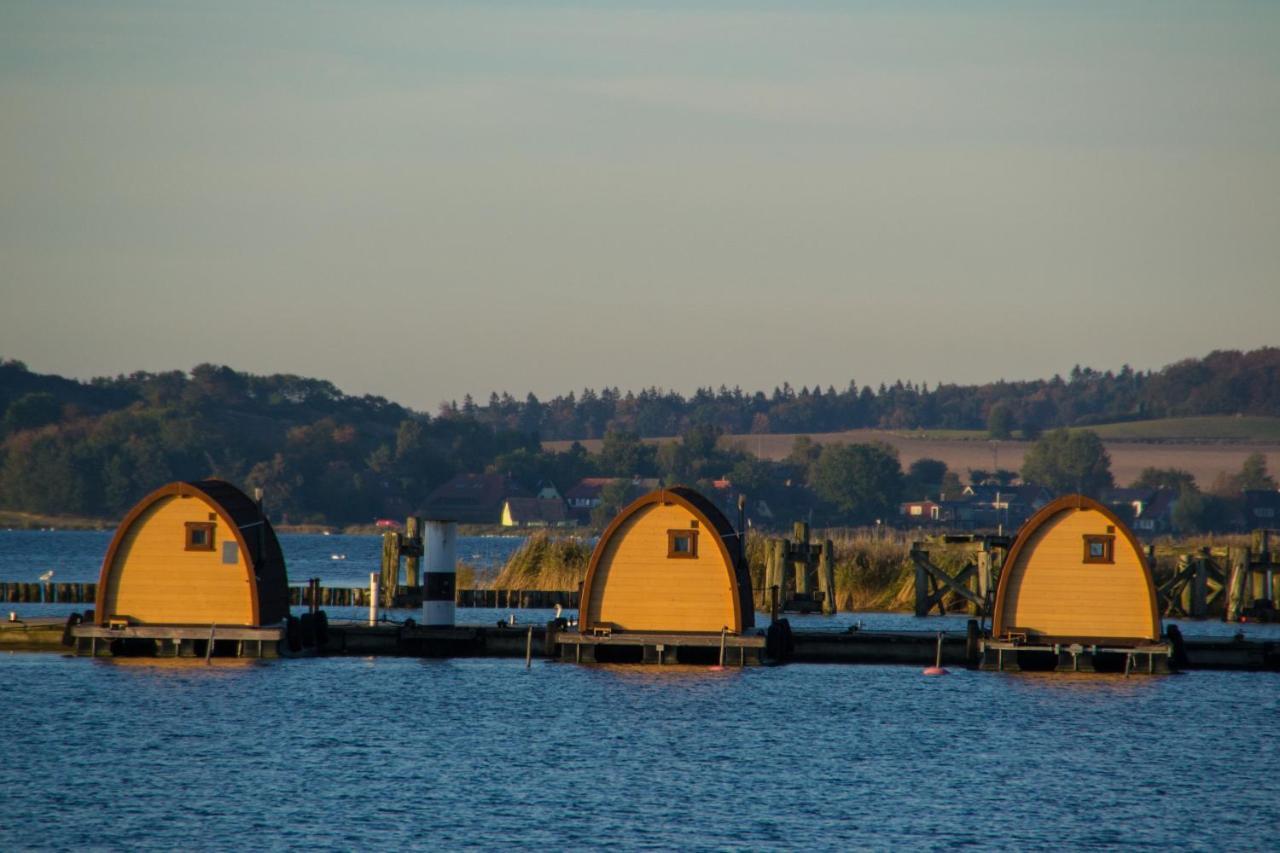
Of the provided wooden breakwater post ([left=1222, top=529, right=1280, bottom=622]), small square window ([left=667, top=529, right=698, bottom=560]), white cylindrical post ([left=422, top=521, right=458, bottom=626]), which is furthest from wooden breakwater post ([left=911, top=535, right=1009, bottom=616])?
white cylindrical post ([left=422, top=521, right=458, bottom=626])

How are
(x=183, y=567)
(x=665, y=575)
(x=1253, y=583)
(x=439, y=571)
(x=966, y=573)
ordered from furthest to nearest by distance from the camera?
(x=1253, y=583) → (x=966, y=573) → (x=439, y=571) → (x=665, y=575) → (x=183, y=567)

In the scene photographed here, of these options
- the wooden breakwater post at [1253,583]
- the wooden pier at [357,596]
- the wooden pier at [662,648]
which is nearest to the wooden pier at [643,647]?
the wooden pier at [662,648]

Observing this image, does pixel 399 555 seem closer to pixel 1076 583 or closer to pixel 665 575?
pixel 665 575

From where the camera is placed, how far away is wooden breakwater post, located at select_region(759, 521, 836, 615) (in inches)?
3000

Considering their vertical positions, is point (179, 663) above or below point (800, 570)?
below

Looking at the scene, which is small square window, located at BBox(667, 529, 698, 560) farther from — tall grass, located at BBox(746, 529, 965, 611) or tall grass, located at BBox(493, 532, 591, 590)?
tall grass, located at BBox(493, 532, 591, 590)

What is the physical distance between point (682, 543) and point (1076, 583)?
1220 cm

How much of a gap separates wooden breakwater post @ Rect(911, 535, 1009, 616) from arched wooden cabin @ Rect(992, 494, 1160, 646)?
1206 centimetres

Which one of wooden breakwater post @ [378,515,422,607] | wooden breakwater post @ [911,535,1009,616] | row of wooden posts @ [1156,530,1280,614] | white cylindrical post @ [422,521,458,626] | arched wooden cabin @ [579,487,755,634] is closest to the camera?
arched wooden cabin @ [579,487,755,634]

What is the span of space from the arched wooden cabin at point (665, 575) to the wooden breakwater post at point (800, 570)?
13374mm

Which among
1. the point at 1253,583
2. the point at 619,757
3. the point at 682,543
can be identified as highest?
the point at 682,543

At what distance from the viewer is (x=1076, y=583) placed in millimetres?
59844

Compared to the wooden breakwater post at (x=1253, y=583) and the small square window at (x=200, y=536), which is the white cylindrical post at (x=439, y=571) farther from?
the wooden breakwater post at (x=1253, y=583)

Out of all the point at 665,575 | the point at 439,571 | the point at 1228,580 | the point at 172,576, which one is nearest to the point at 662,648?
the point at 665,575
